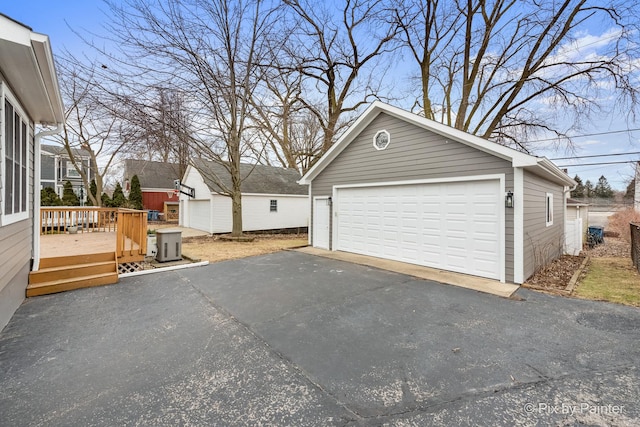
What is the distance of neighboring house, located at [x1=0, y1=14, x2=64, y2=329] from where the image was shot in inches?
123

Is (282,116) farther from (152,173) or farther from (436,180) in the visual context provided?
(152,173)

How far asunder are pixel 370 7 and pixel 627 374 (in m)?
17.3

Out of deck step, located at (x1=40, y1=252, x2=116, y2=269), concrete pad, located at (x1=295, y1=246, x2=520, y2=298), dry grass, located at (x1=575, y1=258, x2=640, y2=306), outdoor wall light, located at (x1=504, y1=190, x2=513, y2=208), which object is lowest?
dry grass, located at (x1=575, y1=258, x2=640, y2=306)

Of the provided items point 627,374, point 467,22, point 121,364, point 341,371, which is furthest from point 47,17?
point 467,22

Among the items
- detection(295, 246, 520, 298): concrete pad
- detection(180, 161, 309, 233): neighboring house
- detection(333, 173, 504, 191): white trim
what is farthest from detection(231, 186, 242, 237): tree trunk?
detection(333, 173, 504, 191): white trim

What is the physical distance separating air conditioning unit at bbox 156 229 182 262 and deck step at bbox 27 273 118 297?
76.0 inches

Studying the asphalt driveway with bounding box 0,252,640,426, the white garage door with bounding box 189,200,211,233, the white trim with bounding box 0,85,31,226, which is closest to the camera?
the asphalt driveway with bounding box 0,252,640,426

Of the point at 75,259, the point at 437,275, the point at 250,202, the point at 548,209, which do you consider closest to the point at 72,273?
the point at 75,259

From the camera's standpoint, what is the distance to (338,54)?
1609 centimetres

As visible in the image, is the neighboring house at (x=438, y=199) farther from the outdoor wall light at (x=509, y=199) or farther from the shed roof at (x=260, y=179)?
the shed roof at (x=260, y=179)

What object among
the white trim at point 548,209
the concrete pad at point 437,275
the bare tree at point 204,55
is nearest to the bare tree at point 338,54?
Result: the bare tree at point 204,55

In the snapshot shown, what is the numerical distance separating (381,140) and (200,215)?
12.9m

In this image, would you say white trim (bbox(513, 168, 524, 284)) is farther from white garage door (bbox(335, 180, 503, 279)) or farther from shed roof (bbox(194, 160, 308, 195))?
shed roof (bbox(194, 160, 308, 195))

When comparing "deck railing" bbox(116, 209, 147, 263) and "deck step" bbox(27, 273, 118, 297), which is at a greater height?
"deck railing" bbox(116, 209, 147, 263)
